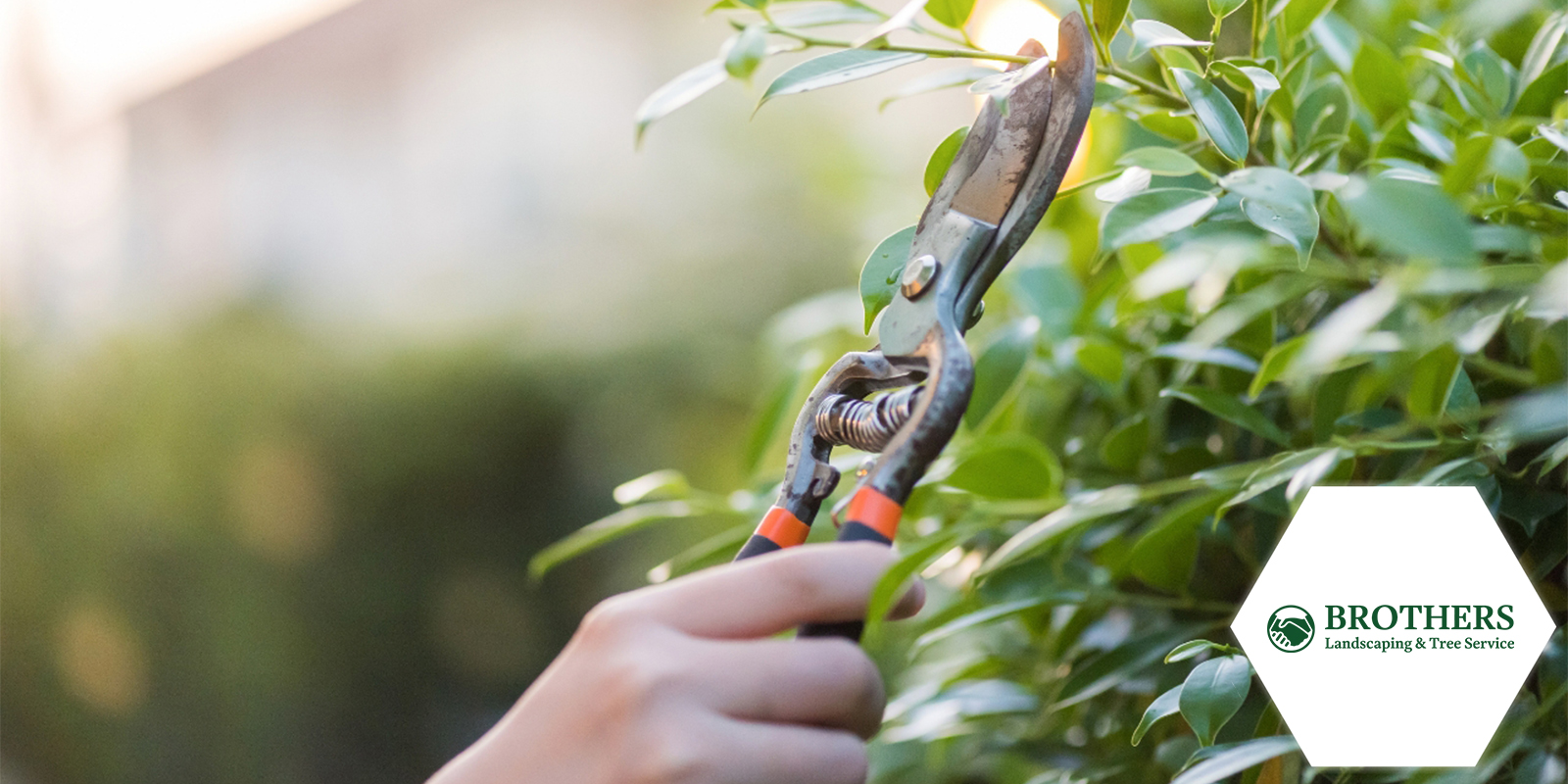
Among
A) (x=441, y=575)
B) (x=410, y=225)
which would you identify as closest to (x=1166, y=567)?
(x=441, y=575)

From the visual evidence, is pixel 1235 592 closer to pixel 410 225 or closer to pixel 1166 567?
pixel 1166 567

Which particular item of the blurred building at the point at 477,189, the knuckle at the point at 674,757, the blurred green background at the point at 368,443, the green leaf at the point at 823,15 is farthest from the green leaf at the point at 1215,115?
the blurred green background at the point at 368,443

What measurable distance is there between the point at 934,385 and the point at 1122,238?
7cm

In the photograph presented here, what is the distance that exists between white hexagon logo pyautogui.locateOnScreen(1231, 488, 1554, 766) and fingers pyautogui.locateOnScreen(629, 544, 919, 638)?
0.15m

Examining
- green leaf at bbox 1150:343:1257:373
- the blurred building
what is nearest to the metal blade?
green leaf at bbox 1150:343:1257:373

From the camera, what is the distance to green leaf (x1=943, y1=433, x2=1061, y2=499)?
1.17 feet

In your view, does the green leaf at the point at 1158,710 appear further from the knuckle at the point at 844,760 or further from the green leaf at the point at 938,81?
the green leaf at the point at 938,81

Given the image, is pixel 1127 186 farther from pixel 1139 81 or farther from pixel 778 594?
pixel 778 594

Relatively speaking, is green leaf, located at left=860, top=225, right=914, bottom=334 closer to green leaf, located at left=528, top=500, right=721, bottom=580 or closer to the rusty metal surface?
the rusty metal surface

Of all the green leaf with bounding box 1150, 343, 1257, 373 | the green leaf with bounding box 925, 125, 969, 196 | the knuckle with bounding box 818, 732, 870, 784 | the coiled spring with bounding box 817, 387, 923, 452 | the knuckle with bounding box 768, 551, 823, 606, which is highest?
the green leaf with bounding box 925, 125, 969, 196

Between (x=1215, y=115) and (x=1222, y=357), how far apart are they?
9 centimetres

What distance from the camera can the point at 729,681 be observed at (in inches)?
8.8

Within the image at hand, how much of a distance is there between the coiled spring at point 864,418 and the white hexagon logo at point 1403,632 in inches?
5.2

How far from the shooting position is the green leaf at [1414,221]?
18 cm
